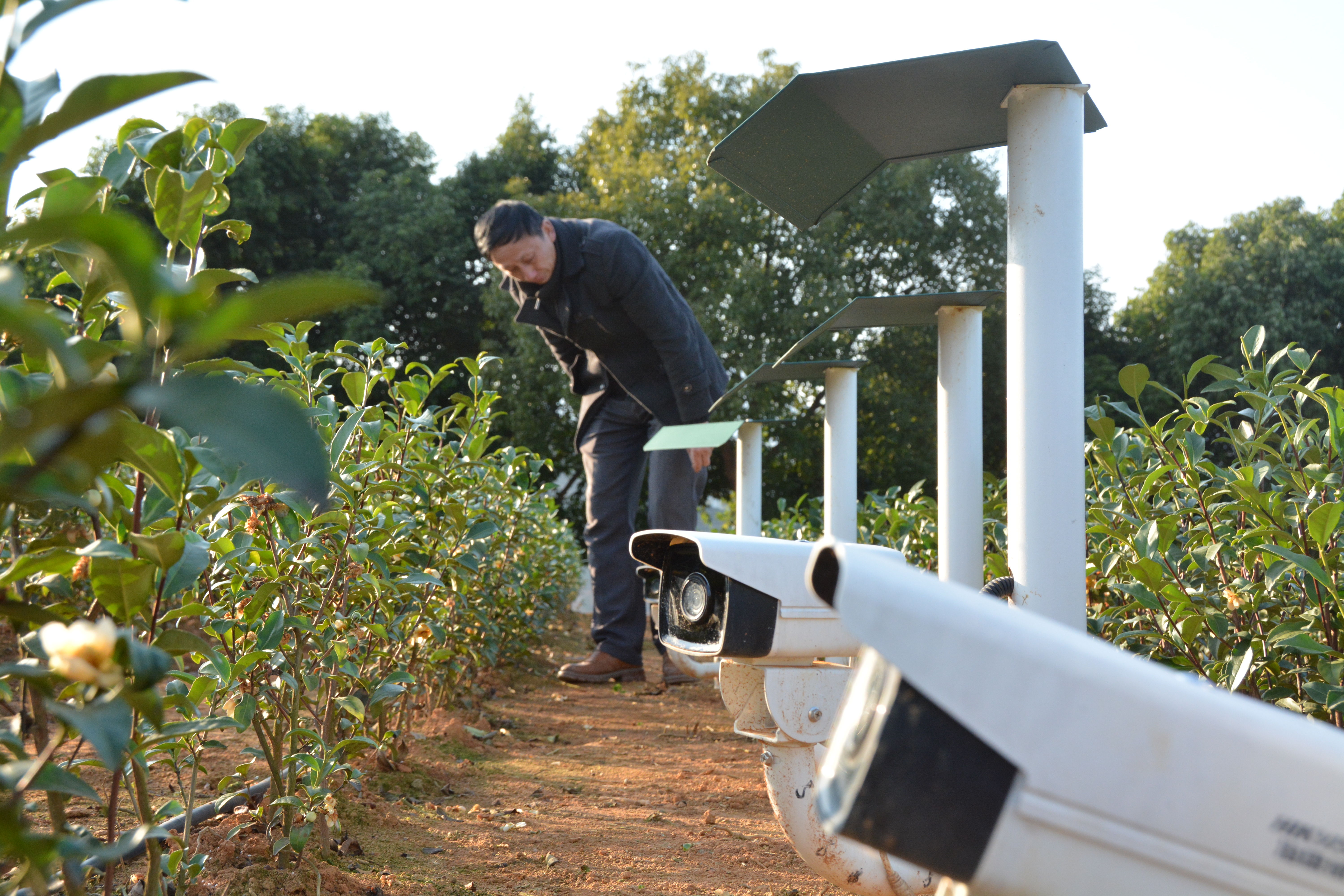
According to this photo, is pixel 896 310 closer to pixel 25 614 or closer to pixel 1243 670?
pixel 1243 670

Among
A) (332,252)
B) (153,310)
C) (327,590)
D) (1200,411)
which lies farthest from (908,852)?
(332,252)

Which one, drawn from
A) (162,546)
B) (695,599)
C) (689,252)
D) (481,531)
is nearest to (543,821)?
(481,531)

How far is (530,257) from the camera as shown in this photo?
3.54 metres

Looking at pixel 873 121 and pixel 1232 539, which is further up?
pixel 873 121

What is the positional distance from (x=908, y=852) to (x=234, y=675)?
3.10 ft

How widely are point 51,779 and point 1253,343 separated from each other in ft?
5.46

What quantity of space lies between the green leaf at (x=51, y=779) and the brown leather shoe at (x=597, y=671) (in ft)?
10.9

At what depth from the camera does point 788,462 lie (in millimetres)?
14867

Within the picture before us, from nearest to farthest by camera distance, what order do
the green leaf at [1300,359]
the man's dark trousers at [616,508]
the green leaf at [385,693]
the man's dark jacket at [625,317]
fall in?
the green leaf at [1300,359]
the green leaf at [385,693]
the man's dark jacket at [625,317]
the man's dark trousers at [616,508]

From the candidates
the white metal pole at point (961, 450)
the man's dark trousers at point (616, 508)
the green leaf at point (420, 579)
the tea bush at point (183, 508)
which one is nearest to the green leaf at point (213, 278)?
the tea bush at point (183, 508)

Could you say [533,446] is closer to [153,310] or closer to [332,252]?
[332,252]

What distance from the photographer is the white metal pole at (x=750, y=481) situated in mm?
3273

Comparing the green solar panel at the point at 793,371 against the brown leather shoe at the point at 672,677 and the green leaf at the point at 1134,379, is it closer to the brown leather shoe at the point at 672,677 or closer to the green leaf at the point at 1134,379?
the green leaf at the point at 1134,379

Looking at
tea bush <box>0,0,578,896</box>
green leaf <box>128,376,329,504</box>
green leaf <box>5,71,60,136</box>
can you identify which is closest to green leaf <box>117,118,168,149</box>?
tea bush <box>0,0,578,896</box>
